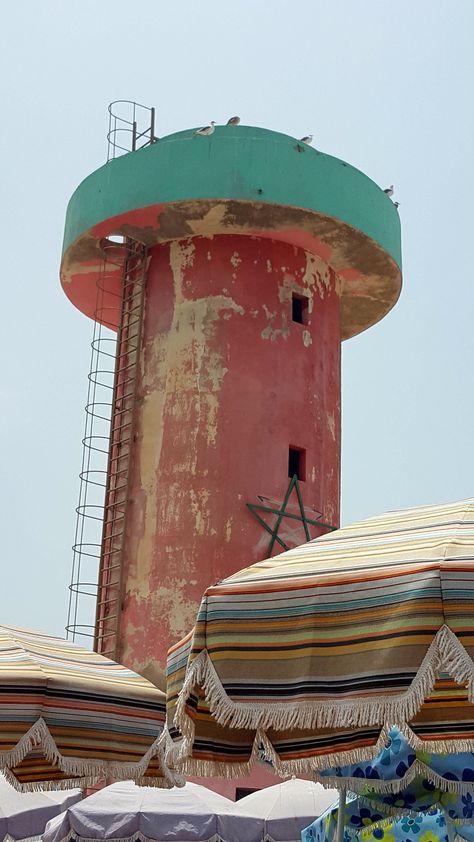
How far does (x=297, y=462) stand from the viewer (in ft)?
66.4

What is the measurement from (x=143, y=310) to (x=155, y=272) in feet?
2.38

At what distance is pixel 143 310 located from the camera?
20.9 m

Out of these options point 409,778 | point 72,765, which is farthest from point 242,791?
point 409,778

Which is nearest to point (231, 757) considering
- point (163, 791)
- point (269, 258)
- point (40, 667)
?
point (40, 667)

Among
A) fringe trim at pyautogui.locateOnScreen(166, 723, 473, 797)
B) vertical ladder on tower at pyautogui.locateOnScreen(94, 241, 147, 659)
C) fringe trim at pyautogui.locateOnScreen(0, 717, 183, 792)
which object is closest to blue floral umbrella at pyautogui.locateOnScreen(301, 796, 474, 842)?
fringe trim at pyautogui.locateOnScreen(166, 723, 473, 797)

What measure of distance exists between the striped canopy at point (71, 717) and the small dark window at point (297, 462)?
40.4 ft

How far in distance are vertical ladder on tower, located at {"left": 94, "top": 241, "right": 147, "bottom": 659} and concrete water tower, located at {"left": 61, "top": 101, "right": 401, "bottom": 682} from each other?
36mm

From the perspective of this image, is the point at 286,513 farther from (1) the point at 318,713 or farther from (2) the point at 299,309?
(1) the point at 318,713

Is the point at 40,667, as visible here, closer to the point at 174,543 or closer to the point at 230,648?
the point at 230,648

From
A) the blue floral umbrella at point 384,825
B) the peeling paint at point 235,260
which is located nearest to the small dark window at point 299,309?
the peeling paint at point 235,260

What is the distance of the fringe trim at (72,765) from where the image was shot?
6.52 m

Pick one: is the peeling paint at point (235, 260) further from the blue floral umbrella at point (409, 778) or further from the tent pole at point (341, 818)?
the tent pole at point (341, 818)

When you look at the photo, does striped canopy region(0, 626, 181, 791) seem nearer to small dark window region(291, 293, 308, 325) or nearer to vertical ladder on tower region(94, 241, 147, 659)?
vertical ladder on tower region(94, 241, 147, 659)

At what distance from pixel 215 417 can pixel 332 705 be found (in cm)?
1489
